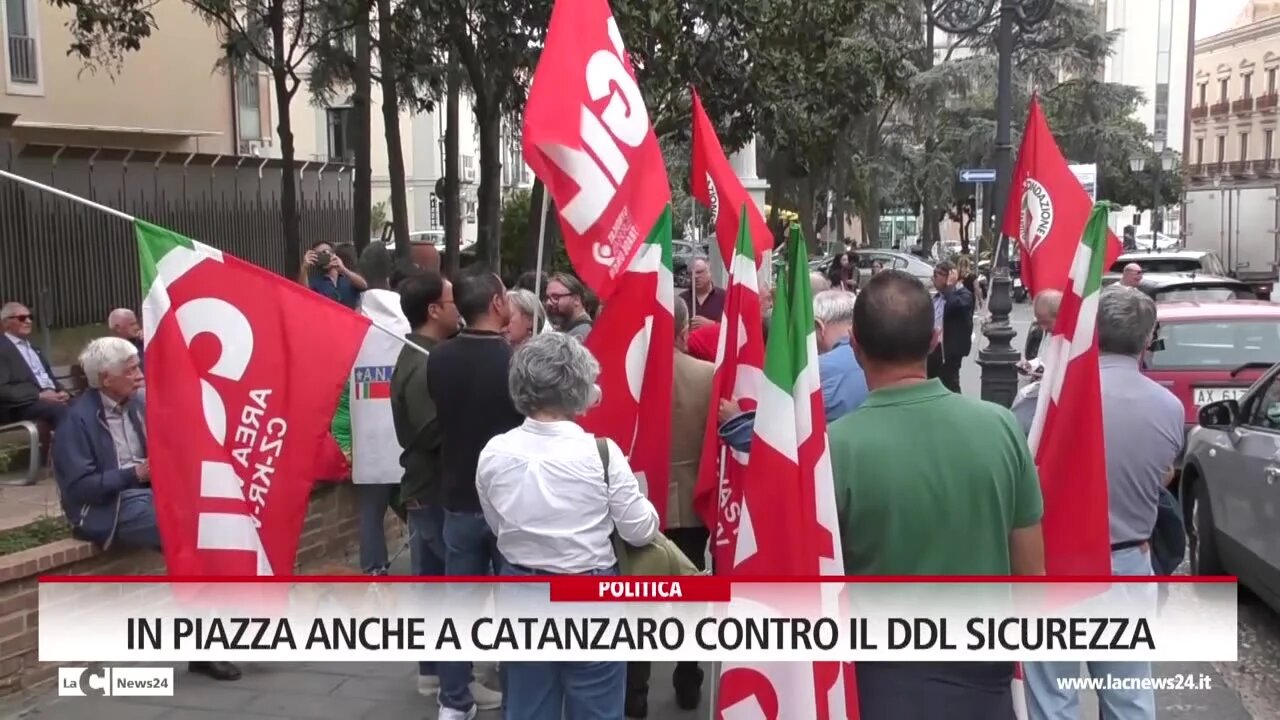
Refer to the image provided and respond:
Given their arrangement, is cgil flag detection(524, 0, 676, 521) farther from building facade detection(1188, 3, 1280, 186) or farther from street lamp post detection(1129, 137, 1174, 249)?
building facade detection(1188, 3, 1280, 186)

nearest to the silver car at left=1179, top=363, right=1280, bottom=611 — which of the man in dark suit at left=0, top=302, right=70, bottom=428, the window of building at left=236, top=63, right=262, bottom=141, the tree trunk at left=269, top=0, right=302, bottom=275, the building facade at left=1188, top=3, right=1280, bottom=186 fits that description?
the man in dark suit at left=0, top=302, right=70, bottom=428

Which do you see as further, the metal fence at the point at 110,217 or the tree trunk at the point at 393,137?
the metal fence at the point at 110,217

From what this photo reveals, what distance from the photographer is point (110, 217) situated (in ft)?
63.3

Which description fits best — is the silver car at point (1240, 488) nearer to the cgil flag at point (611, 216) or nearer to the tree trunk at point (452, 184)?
the cgil flag at point (611, 216)

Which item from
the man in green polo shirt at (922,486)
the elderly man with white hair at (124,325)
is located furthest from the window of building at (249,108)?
the man in green polo shirt at (922,486)

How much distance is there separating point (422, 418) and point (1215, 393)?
6068mm

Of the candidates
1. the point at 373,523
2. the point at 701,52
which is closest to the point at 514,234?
the point at 701,52

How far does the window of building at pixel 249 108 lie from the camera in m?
27.4

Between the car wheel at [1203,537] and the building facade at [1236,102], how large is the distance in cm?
5620

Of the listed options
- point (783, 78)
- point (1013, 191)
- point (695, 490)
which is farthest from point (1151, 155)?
point (695, 490)

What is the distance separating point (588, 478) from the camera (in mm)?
3709

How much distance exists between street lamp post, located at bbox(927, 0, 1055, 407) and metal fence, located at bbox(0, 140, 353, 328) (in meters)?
8.75

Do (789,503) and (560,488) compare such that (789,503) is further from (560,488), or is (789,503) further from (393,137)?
(393,137)

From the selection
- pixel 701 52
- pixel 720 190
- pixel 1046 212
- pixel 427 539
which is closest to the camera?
pixel 427 539
